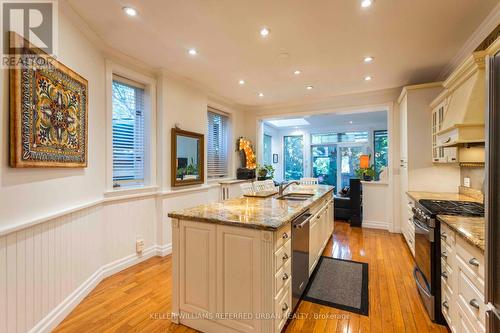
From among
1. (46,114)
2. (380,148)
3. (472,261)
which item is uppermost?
(380,148)

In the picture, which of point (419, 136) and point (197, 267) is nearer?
point (197, 267)

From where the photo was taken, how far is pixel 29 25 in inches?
68.1

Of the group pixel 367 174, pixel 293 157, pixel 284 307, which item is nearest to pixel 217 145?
pixel 367 174

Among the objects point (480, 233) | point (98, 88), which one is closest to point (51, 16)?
point (98, 88)

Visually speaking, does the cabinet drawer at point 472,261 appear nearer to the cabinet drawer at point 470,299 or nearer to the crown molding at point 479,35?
the cabinet drawer at point 470,299

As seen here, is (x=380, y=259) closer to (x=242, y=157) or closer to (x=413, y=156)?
(x=413, y=156)

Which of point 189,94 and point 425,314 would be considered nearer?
point 425,314

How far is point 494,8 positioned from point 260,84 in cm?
284

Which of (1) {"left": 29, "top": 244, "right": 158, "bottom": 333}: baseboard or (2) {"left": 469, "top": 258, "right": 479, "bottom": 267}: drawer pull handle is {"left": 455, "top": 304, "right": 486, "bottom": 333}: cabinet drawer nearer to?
(2) {"left": 469, "top": 258, "right": 479, "bottom": 267}: drawer pull handle

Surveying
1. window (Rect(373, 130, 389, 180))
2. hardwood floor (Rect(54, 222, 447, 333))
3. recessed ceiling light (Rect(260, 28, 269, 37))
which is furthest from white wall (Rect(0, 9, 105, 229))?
window (Rect(373, 130, 389, 180))

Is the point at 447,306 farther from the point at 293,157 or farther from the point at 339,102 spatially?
the point at 293,157

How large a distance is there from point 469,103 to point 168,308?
3.35 meters

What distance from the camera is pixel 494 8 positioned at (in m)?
2.05

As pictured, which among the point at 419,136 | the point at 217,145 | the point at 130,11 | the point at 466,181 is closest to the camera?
the point at 130,11
